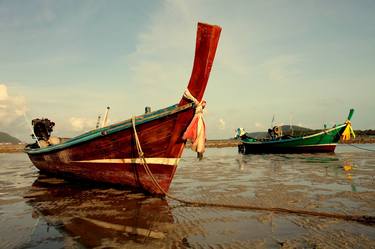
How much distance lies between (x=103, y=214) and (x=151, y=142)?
2105 millimetres

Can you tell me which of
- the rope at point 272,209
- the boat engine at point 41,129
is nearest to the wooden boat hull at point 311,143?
the boat engine at point 41,129

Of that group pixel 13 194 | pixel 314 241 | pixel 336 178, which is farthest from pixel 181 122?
pixel 336 178

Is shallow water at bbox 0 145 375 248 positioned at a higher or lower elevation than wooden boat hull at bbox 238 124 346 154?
lower

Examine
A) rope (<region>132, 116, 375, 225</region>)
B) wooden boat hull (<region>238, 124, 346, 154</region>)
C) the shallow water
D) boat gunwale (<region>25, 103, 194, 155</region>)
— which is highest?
boat gunwale (<region>25, 103, 194, 155</region>)

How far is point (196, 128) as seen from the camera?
21.8 feet

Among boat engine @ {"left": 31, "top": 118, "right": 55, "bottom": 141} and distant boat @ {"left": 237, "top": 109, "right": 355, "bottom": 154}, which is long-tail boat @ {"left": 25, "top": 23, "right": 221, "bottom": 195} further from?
distant boat @ {"left": 237, "top": 109, "right": 355, "bottom": 154}

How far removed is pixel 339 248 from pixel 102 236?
3532 mm

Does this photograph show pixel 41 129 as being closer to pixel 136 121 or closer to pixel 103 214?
pixel 136 121

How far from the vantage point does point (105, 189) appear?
866 centimetres

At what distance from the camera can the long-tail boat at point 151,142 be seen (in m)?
6.52

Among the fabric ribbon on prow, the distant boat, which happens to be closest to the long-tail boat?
the fabric ribbon on prow

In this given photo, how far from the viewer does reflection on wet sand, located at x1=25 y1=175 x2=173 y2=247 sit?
4.54 metres

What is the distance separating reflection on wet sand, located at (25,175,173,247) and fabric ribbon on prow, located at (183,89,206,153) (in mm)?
1600

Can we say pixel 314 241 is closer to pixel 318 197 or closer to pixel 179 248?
pixel 179 248
